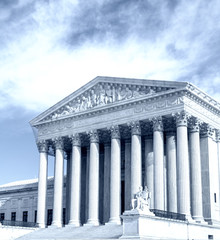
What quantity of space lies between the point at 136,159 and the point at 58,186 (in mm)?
12976

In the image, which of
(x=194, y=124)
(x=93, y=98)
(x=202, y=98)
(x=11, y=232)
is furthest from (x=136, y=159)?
(x=11, y=232)

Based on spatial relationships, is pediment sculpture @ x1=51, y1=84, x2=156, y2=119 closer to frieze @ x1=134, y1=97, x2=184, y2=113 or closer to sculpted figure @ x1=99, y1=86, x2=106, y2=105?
sculpted figure @ x1=99, y1=86, x2=106, y2=105

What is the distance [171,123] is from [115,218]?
13.0 m

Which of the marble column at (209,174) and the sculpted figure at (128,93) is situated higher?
the sculpted figure at (128,93)

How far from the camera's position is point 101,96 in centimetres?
6141

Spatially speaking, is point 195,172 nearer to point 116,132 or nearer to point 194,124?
point 194,124

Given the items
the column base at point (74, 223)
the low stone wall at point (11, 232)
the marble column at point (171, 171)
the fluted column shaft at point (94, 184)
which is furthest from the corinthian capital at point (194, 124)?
the low stone wall at point (11, 232)

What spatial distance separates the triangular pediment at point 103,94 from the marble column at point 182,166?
13.2 ft

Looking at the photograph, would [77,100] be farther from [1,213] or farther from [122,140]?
[1,213]

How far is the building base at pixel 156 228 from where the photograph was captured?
43562 mm

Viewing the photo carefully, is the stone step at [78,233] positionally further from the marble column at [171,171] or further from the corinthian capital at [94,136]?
the corinthian capital at [94,136]

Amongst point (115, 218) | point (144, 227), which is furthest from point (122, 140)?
point (144, 227)

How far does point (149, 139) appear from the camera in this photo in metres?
61.6

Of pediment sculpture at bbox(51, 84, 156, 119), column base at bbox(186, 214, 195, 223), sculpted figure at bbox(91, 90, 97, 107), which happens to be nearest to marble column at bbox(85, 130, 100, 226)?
sculpted figure at bbox(91, 90, 97, 107)
